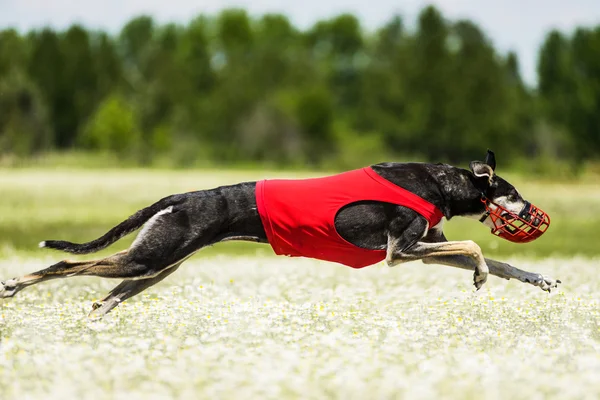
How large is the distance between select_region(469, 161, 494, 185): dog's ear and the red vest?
0.58m

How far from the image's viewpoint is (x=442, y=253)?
27.8ft

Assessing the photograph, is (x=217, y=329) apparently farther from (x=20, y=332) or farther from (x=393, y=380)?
(x=393, y=380)

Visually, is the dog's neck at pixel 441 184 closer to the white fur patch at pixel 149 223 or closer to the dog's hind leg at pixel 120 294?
the white fur patch at pixel 149 223

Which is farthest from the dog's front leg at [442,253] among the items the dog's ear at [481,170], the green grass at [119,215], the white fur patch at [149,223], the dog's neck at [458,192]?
the green grass at [119,215]

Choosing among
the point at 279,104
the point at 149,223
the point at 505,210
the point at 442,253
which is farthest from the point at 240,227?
the point at 279,104

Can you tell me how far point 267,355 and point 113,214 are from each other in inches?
732

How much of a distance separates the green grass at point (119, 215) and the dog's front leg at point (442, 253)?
29.3ft

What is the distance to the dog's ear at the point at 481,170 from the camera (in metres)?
8.49

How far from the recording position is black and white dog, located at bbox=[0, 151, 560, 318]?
27.0 ft

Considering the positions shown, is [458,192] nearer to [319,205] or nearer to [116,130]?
[319,205]

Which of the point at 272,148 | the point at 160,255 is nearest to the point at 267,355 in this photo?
the point at 160,255

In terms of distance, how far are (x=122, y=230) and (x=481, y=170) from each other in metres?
3.83

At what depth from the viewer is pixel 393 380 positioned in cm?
600

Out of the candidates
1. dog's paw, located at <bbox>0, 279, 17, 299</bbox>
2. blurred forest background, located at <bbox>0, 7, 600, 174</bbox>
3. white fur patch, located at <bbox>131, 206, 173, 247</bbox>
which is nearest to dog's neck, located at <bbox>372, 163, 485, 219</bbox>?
white fur patch, located at <bbox>131, 206, 173, 247</bbox>
